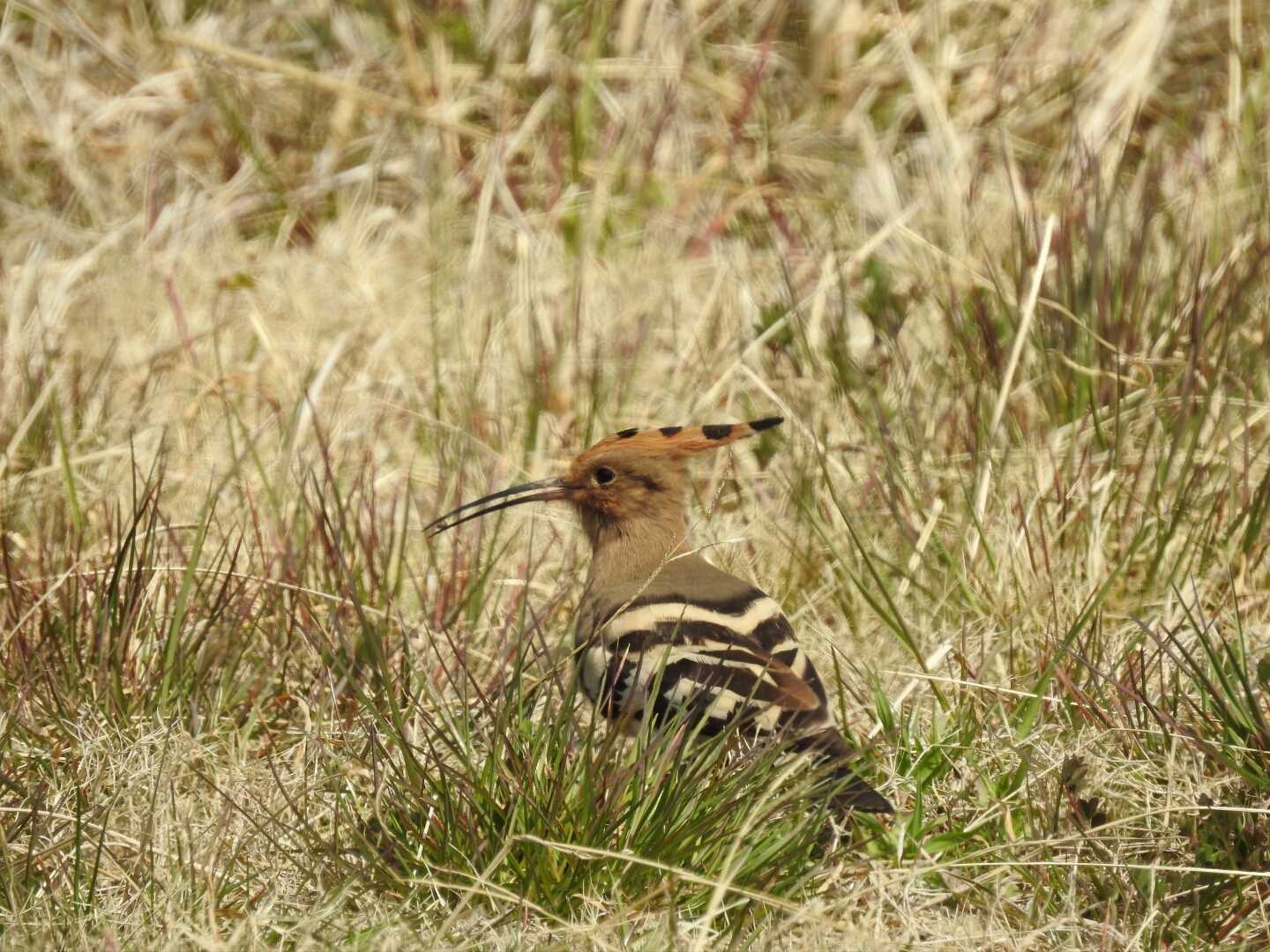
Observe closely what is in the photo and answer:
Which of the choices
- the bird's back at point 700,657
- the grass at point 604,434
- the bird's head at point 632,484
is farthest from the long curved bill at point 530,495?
the bird's back at point 700,657

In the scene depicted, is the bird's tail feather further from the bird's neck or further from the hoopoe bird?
the bird's neck

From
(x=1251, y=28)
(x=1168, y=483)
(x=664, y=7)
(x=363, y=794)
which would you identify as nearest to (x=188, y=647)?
(x=363, y=794)

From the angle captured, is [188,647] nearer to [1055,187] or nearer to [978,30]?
[1055,187]

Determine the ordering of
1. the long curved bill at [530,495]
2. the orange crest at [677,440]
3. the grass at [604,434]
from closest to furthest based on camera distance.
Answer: the grass at [604,434], the orange crest at [677,440], the long curved bill at [530,495]

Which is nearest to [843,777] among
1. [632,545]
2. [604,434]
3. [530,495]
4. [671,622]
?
[671,622]

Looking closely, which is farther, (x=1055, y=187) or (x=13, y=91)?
(x=13, y=91)

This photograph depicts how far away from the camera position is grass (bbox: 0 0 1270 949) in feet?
7.87

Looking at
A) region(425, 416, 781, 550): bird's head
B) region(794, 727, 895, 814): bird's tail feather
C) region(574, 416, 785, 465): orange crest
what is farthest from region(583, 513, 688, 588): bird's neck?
region(794, 727, 895, 814): bird's tail feather

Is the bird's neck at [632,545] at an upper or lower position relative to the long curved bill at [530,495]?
lower

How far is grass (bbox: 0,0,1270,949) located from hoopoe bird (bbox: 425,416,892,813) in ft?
0.29

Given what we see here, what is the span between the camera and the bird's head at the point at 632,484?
3.16m

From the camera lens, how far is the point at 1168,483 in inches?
133

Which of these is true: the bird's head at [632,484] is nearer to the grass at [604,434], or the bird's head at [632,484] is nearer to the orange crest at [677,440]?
the orange crest at [677,440]

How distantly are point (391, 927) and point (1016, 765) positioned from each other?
972mm
